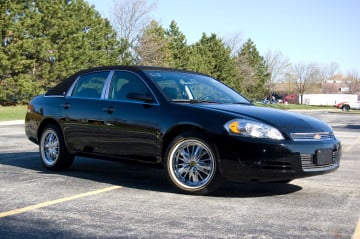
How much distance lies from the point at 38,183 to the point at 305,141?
11.0ft

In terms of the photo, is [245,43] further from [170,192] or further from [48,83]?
[170,192]

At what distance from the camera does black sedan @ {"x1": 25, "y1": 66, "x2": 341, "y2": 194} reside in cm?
523

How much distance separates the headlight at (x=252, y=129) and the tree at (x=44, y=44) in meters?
28.6

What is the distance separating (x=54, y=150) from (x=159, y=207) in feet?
9.67

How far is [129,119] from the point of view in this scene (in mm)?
6125

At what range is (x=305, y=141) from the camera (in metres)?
5.32

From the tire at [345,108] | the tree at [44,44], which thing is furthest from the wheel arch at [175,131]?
the tire at [345,108]

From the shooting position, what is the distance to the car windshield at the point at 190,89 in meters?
6.15

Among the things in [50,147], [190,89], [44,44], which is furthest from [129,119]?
[44,44]

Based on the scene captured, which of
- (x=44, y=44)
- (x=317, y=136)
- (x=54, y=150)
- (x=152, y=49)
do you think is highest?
(x=152, y=49)

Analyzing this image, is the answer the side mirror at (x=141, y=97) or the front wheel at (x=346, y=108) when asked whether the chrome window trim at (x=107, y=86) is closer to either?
the side mirror at (x=141, y=97)

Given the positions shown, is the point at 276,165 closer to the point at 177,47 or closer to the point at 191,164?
the point at 191,164

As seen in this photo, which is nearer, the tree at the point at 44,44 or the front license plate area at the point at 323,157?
the front license plate area at the point at 323,157

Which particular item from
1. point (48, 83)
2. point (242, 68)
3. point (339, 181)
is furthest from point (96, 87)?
point (242, 68)
